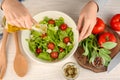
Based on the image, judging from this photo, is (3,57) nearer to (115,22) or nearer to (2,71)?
(2,71)

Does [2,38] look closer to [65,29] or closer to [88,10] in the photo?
[65,29]

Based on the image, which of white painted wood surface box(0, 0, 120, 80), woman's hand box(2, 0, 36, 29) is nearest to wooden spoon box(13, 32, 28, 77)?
white painted wood surface box(0, 0, 120, 80)

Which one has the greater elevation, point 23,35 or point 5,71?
point 23,35

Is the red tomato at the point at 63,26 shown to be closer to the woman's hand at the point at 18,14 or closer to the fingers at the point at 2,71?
the woman's hand at the point at 18,14

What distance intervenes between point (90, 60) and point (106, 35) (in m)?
0.12

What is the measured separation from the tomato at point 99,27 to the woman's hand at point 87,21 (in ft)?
0.18

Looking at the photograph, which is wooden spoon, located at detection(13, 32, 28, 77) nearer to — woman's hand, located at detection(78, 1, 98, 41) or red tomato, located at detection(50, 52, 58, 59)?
red tomato, located at detection(50, 52, 58, 59)

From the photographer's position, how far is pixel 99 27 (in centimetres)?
96

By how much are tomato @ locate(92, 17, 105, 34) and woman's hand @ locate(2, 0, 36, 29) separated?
0.25 metres

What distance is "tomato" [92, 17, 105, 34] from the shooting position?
955 millimetres

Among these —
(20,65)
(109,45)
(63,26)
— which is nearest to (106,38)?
(109,45)

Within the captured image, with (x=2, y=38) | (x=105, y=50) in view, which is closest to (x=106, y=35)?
(x=105, y=50)

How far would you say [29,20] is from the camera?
0.84 metres

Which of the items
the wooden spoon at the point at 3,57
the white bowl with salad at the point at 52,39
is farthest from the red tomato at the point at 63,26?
the wooden spoon at the point at 3,57
